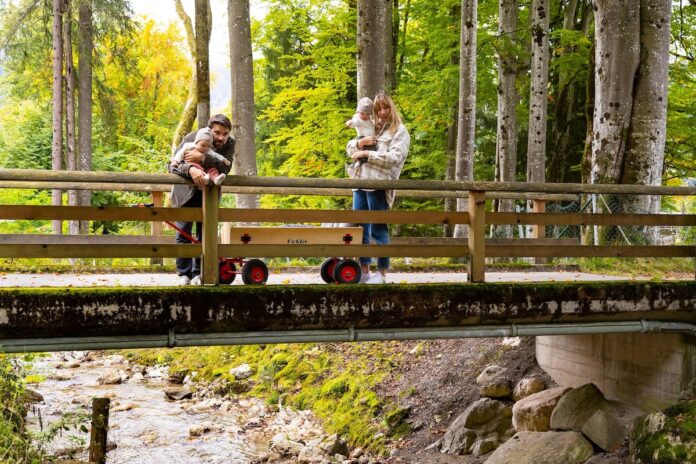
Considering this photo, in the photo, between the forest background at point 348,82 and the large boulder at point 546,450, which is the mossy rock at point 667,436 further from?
the forest background at point 348,82

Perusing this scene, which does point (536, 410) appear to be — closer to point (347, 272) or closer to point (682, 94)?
point (347, 272)

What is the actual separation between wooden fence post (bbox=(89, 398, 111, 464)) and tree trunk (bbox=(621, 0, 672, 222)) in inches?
319

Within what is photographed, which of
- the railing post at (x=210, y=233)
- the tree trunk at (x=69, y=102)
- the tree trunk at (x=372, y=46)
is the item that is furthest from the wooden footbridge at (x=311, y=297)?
the tree trunk at (x=69, y=102)

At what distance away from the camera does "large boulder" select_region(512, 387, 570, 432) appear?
9109mm

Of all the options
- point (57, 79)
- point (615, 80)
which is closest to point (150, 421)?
point (615, 80)

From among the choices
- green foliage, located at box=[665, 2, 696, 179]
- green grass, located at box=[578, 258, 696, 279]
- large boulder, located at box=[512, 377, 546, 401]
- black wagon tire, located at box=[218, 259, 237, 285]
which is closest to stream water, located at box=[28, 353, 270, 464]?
black wagon tire, located at box=[218, 259, 237, 285]

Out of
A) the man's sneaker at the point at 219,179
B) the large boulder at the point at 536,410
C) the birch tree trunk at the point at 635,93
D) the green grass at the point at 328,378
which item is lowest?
the green grass at the point at 328,378

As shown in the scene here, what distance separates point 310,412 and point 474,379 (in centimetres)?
286

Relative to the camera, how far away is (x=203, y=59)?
586 inches

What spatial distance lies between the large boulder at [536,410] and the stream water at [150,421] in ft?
12.1

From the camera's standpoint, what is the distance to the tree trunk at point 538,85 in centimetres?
1689

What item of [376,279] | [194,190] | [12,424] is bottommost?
[12,424]

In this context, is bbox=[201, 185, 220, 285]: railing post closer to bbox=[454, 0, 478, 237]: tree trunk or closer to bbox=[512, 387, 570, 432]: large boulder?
bbox=[512, 387, 570, 432]: large boulder

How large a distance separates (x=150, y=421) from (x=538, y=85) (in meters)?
11.0
